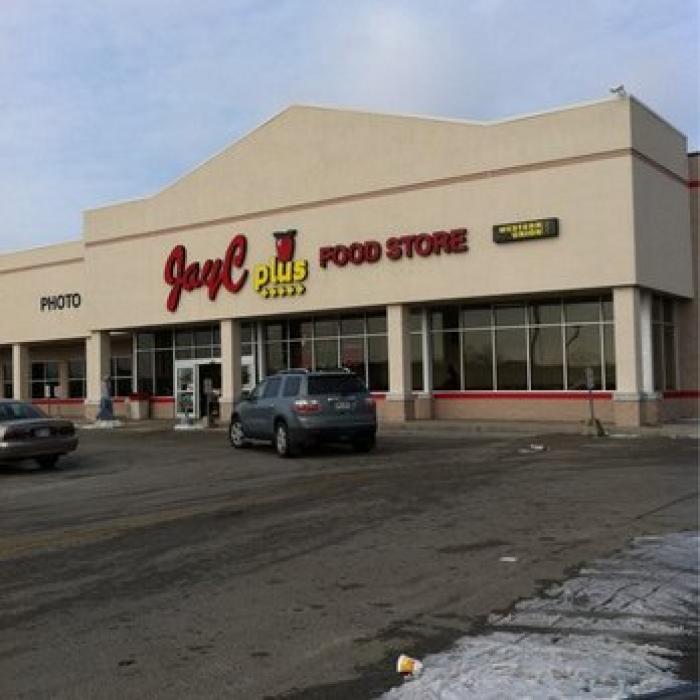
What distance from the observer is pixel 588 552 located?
9.35 metres

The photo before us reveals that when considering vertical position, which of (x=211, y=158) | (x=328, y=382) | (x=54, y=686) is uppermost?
(x=211, y=158)

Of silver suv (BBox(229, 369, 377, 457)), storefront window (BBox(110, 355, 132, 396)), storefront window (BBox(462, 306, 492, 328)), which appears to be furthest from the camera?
storefront window (BBox(110, 355, 132, 396))

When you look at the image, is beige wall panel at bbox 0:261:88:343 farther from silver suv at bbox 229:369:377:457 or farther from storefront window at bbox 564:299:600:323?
silver suv at bbox 229:369:377:457

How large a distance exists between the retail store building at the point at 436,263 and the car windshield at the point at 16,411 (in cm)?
1193

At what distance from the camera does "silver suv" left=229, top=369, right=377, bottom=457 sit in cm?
2006

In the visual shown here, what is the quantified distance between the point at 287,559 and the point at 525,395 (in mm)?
19810

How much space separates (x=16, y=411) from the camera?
2070 cm

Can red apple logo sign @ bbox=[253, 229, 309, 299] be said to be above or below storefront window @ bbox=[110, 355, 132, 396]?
above

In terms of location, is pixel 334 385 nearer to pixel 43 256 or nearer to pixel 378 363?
pixel 378 363

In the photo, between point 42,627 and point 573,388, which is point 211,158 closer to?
point 573,388

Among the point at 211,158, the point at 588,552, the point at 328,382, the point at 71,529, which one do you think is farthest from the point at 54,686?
the point at 211,158

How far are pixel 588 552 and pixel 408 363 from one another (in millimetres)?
20571

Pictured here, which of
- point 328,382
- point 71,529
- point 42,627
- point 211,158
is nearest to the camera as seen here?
point 42,627

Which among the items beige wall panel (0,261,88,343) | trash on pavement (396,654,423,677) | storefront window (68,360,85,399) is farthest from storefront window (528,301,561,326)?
storefront window (68,360,85,399)
